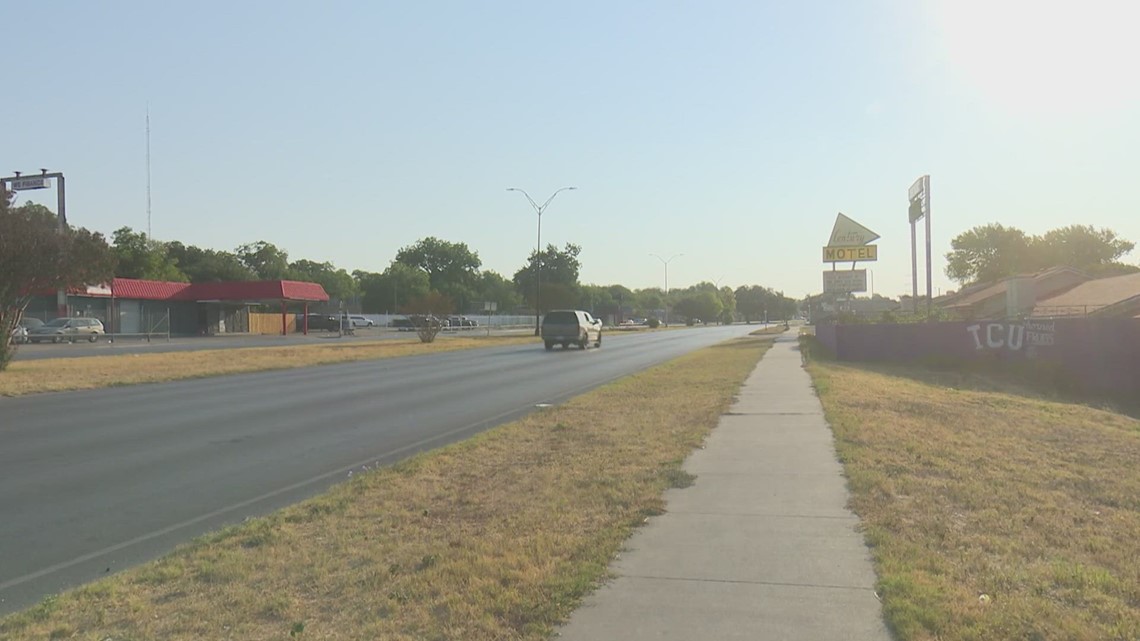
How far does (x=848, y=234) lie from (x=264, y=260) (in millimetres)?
95726

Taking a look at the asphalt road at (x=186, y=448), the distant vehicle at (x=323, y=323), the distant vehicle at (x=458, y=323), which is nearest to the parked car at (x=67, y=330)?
the distant vehicle at (x=323, y=323)

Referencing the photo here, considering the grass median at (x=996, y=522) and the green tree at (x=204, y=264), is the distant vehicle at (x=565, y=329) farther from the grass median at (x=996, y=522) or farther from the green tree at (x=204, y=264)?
the green tree at (x=204, y=264)

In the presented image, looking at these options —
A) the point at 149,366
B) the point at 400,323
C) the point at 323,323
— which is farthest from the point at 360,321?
the point at 149,366

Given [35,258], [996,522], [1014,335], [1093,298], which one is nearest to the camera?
[996,522]

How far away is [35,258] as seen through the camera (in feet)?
73.7

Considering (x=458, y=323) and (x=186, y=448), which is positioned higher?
(x=458, y=323)

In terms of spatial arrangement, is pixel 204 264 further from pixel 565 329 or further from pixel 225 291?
pixel 565 329

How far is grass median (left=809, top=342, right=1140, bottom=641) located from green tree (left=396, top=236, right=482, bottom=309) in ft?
438

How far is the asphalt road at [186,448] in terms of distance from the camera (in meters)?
6.59

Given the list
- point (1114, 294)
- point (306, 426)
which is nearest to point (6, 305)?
point (306, 426)

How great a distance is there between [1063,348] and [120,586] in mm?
28623

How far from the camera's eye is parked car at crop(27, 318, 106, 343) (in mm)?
44469

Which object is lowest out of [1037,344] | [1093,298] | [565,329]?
[1037,344]

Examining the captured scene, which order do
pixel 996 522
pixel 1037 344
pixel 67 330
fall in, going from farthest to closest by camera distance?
pixel 67 330
pixel 1037 344
pixel 996 522
